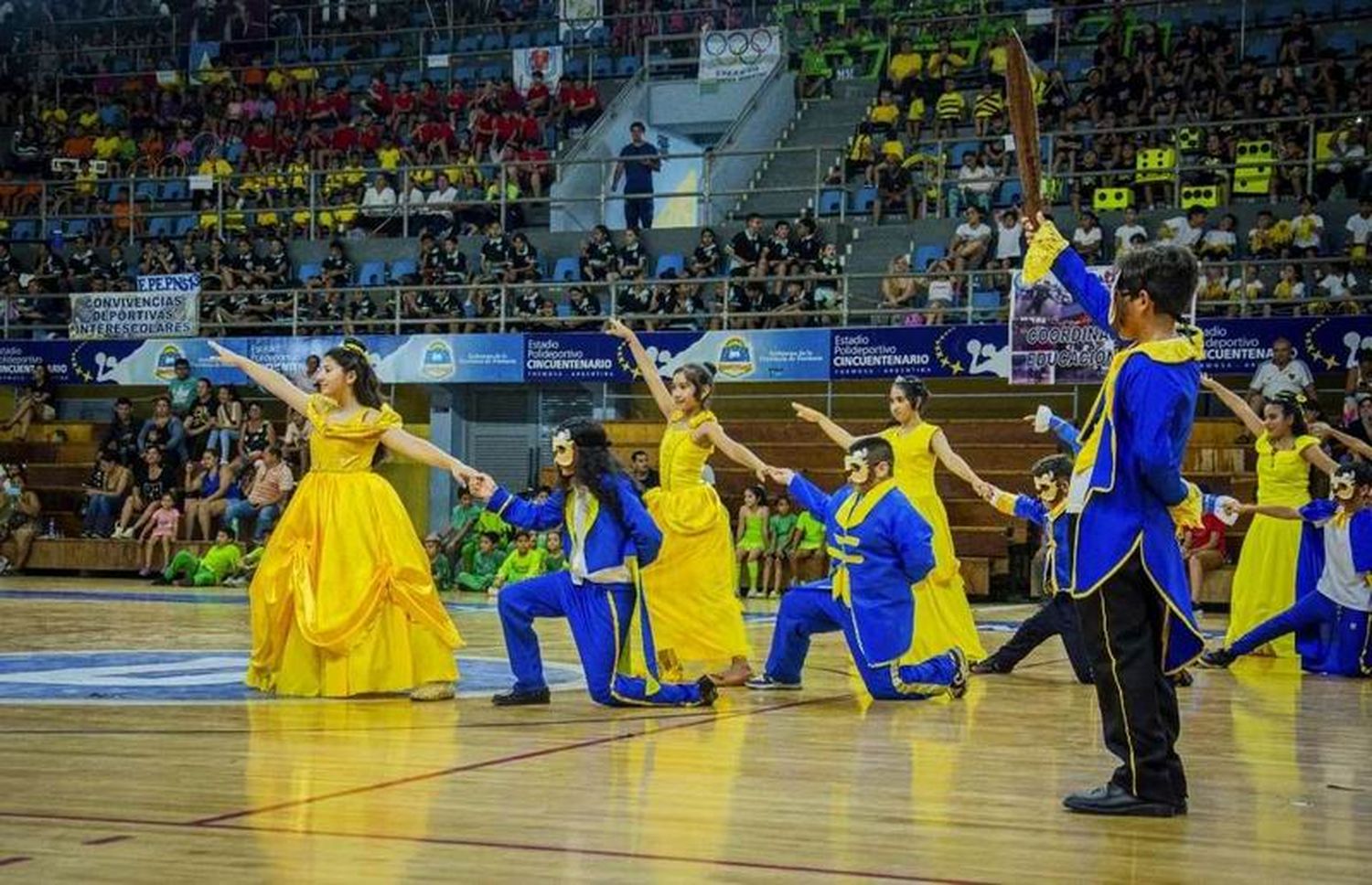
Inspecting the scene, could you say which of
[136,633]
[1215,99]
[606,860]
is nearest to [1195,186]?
[1215,99]

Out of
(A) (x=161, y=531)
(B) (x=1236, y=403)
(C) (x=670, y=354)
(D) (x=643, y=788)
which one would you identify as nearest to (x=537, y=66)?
(C) (x=670, y=354)

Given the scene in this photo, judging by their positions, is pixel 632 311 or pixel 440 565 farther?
pixel 632 311

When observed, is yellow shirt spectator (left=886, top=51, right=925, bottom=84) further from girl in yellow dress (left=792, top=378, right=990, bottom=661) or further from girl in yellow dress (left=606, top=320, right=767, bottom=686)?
girl in yellow dress (left=606, top=320, right=767, bottom=686)

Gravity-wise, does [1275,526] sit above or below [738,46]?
Answer: below

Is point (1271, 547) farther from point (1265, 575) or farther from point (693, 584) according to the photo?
point (693, 584)

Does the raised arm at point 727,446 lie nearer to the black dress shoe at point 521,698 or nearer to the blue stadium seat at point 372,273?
the black dress shoe at point 521,698

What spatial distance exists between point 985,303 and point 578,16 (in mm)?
12431

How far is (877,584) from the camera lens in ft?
31.6

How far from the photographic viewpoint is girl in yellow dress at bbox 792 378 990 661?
1061 centimetres

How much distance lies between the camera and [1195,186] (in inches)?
894

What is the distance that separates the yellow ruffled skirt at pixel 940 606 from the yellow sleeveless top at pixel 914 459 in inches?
3.0

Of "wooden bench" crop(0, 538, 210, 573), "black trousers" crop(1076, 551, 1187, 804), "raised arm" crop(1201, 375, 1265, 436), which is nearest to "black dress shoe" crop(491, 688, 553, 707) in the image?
"black trousers" crop(1076, 551, 1187, 804)

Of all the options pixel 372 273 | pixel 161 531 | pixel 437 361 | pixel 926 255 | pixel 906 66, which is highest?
pixel 906 66

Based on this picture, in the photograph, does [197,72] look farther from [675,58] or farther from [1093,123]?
[1093,123]
